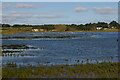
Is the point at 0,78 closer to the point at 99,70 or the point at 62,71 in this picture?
the point at 62,71

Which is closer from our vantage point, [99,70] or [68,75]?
[68,75]

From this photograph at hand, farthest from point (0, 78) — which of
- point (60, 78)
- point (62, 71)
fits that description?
point (62, 71)

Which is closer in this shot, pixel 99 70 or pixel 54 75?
pixel 54 75

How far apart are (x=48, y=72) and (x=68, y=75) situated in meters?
2.08

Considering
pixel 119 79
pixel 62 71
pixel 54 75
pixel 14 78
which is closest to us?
pixel 119 79

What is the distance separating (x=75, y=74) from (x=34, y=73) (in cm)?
331

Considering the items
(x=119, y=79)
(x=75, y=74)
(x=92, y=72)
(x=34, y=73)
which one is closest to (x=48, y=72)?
(x=34, y=73)

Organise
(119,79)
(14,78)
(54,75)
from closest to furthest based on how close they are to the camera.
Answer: (119,79) → (14,78) → (54,75)

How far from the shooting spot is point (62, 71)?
783 inches

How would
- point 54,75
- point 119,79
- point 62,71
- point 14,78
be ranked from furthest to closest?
point 62,71, point 54,75, point 14,78, point 119,79

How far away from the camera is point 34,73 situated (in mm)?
19062

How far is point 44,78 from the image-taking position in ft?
56.6

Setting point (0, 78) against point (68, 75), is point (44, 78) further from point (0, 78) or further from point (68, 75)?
point (0, 78)

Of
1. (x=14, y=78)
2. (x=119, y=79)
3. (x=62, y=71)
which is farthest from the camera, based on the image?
(x=62, y=71)
